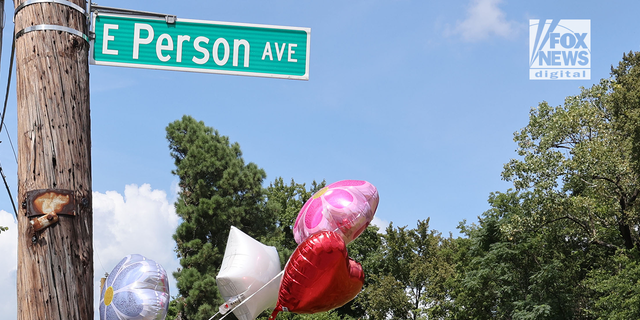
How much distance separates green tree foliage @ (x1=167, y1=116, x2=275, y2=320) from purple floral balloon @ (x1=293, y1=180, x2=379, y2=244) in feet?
66.2

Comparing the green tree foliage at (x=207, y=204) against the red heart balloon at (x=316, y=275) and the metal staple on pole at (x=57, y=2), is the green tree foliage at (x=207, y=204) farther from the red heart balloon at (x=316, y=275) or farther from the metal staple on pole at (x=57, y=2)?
the metal staple on pole at (x=57, y=2)

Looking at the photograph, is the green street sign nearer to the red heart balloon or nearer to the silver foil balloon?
the red heart balloon

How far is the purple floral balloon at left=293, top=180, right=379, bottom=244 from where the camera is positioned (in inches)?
235

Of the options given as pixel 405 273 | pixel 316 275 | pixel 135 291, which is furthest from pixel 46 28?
pixel 405 273

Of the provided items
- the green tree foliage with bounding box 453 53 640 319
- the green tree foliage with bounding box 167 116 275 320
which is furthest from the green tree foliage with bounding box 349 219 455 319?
the green tree foliage with bounding box 167 116 275 320

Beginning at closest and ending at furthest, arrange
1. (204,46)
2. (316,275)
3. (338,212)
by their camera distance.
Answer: (204,46) → (316,275) → (338,212)

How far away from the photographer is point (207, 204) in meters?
27.3

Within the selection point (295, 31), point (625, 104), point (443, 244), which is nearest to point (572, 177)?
point (625, 104)

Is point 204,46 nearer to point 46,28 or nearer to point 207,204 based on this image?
point 46,28

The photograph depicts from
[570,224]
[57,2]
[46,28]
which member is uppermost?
[57,2]

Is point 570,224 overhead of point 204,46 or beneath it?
beneath

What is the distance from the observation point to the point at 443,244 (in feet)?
140

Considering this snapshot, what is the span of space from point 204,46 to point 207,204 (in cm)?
2461

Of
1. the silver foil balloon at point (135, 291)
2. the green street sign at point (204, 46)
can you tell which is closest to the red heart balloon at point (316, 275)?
the silver foil balloon at point (135, 291)
